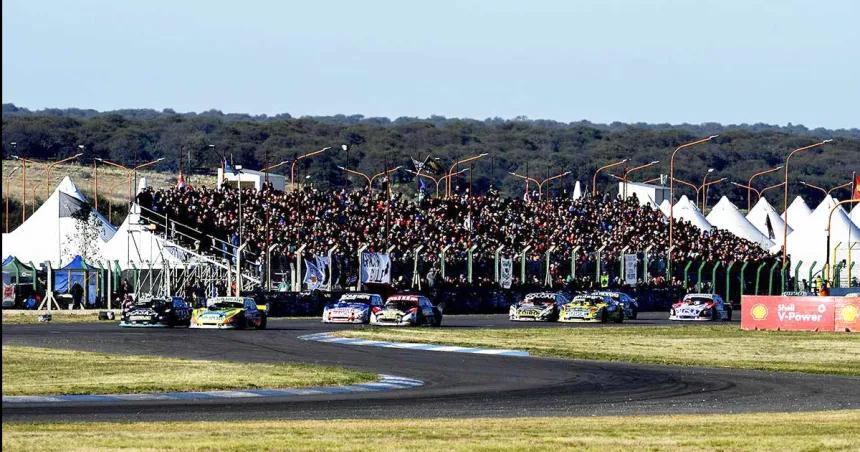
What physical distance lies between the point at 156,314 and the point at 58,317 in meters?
8.83

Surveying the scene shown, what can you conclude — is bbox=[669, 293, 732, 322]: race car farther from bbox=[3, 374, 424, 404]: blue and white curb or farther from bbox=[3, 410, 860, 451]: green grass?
bbox=[3, 410, 860, 451]: green grass

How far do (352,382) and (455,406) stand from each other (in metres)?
5.32

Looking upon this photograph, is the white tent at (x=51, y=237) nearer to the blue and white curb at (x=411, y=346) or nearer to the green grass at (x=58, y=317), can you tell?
the green grass at (x=58, y=317)

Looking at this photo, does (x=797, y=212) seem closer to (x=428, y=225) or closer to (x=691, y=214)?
(x=691, y=214)

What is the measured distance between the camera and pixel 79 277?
6344cm

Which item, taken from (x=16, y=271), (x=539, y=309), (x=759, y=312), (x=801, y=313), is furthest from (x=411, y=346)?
(x=16, y=271)

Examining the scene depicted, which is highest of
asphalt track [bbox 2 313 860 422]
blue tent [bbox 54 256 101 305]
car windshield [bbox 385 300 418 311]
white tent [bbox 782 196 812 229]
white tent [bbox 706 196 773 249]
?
white tent [bbox 782 196 812 229]

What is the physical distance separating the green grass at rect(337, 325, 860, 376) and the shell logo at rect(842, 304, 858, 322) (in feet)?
5.96

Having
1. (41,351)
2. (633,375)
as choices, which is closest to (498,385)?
(633,375)

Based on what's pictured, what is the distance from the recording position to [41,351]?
114 feet

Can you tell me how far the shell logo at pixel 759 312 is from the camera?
51.5 meters

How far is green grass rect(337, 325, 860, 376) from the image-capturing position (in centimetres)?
3497

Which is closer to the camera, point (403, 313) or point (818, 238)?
point (403, 313)

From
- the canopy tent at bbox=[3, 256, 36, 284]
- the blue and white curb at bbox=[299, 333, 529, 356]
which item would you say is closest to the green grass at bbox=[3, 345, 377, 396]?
the blue and white curb at bbox=[299, 333, 529, 356]
